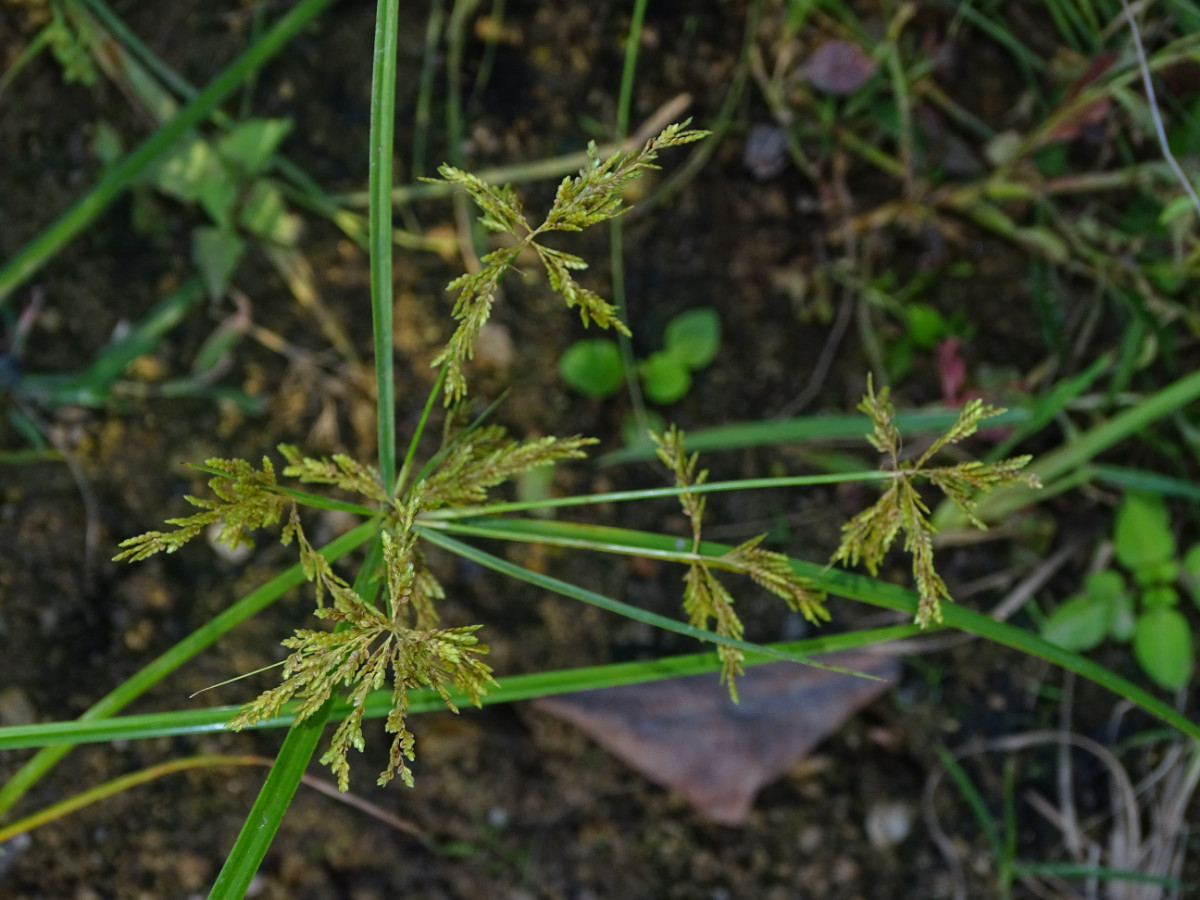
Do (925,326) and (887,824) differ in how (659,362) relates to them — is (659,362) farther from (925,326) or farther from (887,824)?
(887,824)

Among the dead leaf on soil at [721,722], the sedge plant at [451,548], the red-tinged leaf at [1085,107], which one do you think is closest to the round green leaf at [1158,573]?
the dead leaf on soil at [721,722]

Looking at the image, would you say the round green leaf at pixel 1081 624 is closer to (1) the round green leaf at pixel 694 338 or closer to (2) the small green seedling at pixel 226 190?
(1) the round green leaf at pixel 694 338

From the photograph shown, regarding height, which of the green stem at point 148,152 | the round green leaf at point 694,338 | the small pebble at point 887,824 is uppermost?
the green stem at point 148,152

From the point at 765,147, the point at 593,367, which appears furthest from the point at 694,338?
the point at 765,147

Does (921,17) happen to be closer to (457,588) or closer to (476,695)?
(457,588)

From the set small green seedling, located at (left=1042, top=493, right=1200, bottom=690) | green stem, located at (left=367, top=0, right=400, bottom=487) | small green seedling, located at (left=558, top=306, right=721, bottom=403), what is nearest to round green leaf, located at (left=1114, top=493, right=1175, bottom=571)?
small green seedling, located at (left=1042, top=493, right=1200, bottom=690)

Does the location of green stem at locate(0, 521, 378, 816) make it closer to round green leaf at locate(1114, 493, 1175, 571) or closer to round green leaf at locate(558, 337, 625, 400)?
round green leaf at locate(558, 337, 625, 400)
